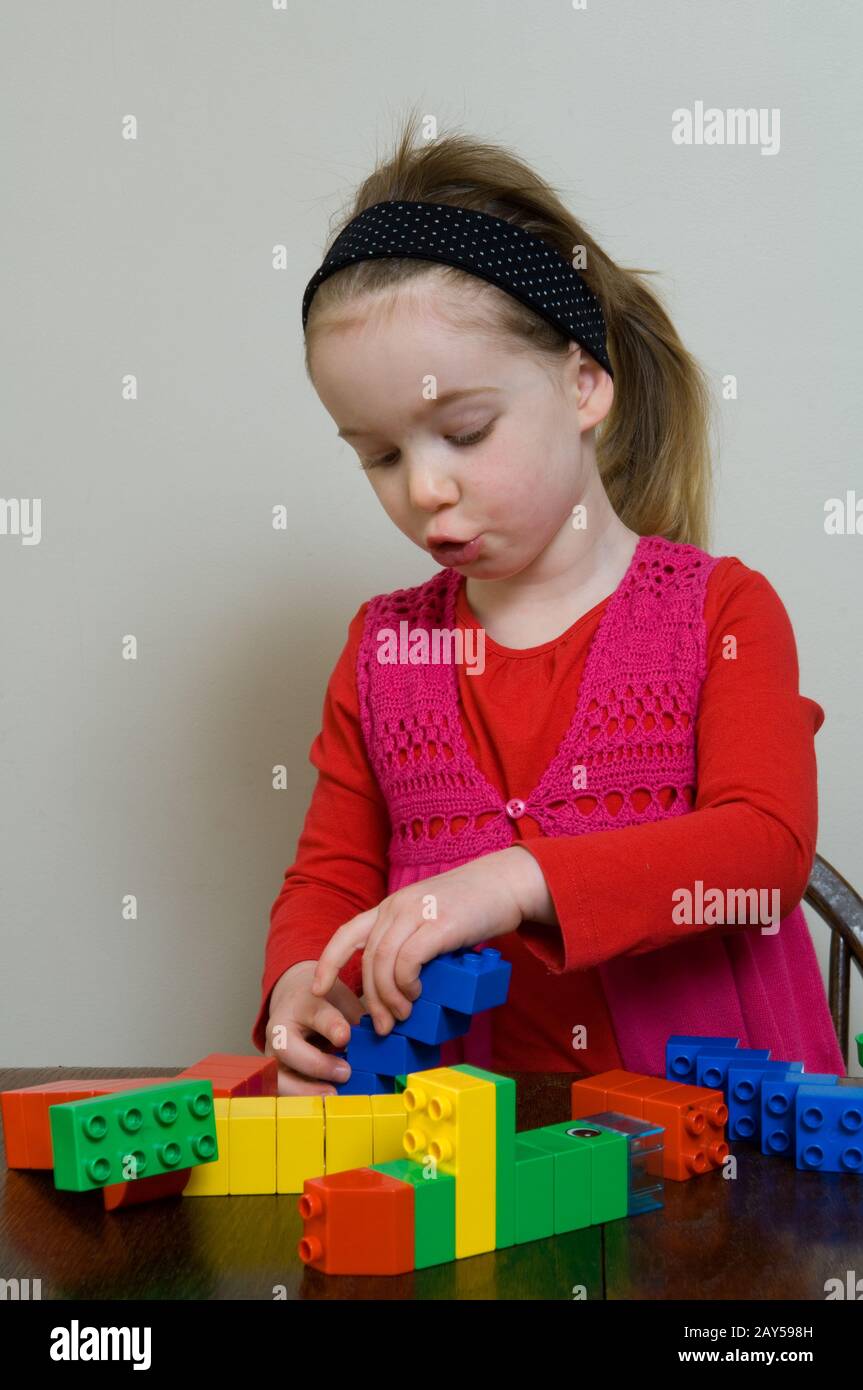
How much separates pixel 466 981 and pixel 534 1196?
139mm

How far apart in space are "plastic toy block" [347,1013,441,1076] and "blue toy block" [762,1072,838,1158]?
182mm

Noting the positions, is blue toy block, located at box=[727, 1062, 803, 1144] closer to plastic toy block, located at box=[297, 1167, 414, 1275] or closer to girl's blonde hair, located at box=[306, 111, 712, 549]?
plastic toy block, located at box=[297, 1167, 414, 1275]

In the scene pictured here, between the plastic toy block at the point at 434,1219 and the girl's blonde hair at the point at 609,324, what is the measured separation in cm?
62

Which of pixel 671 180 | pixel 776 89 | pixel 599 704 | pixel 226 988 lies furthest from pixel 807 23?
pixel 226 988

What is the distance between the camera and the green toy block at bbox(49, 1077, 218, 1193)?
641mm

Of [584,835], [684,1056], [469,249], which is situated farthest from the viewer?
[469,249]

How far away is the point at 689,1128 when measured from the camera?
27.3 inches

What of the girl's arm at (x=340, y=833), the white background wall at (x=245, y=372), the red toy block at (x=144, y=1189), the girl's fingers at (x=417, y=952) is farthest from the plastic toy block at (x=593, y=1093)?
the white background wall at (x=245, y=372)

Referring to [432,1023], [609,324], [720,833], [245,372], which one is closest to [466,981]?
[432,1023]

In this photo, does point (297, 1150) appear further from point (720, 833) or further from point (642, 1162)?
point (720, 833)

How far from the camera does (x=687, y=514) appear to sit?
126cm

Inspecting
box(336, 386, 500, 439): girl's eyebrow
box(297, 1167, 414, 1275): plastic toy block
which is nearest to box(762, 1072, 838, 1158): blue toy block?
box(297, 1167, 414, 1275): plastic toy block
